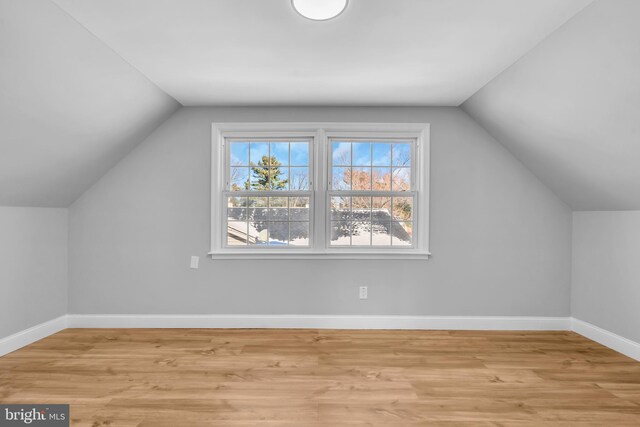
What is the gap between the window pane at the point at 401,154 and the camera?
12.3 ft

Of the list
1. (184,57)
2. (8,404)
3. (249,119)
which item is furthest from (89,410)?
Answer: (249,119)

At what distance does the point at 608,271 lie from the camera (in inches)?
125

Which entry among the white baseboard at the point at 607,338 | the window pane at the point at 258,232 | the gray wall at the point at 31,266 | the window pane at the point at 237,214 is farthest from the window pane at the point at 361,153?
the gray wall at the point at 31,266

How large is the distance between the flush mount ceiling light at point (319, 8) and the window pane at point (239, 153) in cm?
193

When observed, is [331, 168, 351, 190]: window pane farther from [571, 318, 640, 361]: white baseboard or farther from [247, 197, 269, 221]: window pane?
[571, 318, 640, 361]: white baseboard

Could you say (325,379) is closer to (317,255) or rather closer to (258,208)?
(317,255)

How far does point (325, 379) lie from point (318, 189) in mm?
1818

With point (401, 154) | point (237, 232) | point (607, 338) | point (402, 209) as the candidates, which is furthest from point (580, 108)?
point (237, 232)

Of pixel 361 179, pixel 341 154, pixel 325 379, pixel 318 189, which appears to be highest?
pixel 341 154

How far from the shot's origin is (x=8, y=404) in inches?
83.8

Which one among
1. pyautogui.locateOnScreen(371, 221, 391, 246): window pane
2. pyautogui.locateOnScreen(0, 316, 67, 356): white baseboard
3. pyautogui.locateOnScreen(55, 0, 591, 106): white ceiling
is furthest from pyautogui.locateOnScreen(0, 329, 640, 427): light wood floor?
pyautogui.locateOnScreen(55, 0, 591, 106): white ceiling

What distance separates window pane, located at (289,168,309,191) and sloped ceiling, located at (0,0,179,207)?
1.33 m

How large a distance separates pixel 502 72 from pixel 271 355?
2863 mm

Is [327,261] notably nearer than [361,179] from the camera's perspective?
Yes
